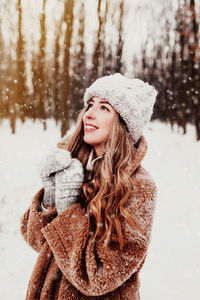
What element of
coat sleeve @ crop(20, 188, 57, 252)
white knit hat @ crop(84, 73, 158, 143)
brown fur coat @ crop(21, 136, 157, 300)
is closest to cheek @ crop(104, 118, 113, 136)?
white knit hat @ crop(84, 73, 158, 143)

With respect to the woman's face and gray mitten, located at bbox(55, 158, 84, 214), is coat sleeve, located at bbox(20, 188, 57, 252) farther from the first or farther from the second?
the woman's face

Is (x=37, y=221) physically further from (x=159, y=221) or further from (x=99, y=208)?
(x=159, y=221)

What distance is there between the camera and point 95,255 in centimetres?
146

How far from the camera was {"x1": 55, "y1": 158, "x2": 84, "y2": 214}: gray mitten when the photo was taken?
5.32 ft

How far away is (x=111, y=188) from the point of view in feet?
5.50

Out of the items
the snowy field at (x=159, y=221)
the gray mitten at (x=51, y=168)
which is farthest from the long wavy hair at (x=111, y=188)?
the snowy field at (x=159, y=221)

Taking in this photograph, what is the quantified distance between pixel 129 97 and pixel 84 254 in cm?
113

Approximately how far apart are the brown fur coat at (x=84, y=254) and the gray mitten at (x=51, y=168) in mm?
102

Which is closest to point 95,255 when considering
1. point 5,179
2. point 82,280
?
point 82,280

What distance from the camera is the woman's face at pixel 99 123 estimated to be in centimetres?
179

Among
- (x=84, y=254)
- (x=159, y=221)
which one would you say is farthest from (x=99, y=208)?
(x=159, y=221)

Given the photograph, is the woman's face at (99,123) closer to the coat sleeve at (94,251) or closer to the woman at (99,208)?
the woman at (99,208)

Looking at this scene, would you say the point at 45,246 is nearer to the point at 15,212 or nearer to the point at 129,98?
the point at 129,98

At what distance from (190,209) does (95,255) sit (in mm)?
5802
